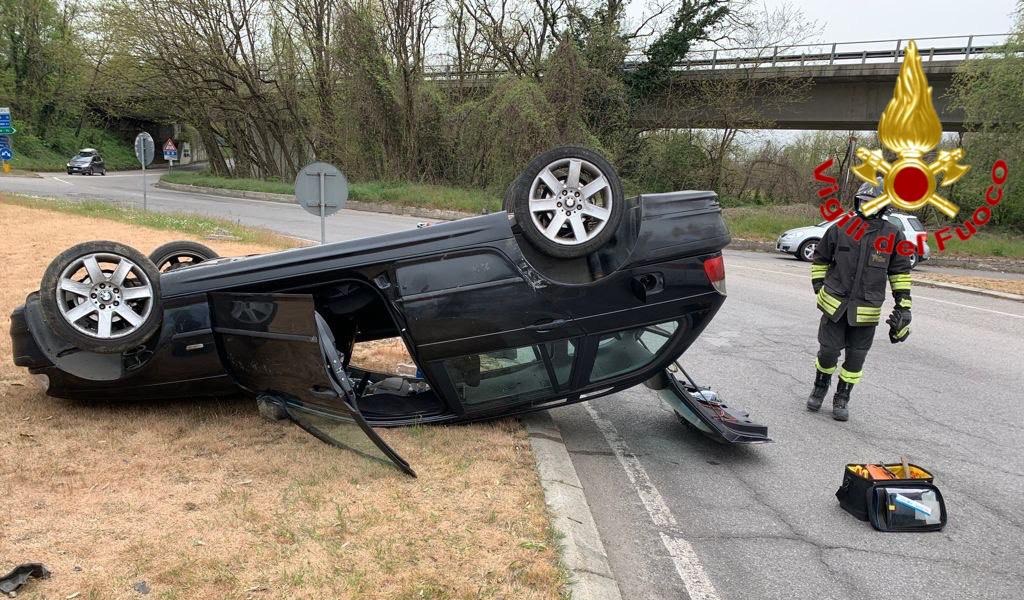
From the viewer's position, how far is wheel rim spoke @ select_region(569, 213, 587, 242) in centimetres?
418

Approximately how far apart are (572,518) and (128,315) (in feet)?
9.38

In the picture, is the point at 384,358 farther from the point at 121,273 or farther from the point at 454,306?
the point at 121,273

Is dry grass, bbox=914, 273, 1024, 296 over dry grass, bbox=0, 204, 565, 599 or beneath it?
beneath

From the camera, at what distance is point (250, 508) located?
344cm

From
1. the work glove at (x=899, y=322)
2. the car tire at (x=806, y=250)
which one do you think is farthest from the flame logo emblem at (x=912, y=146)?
the car tire at (x=806, y=250)

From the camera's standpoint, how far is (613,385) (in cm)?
462

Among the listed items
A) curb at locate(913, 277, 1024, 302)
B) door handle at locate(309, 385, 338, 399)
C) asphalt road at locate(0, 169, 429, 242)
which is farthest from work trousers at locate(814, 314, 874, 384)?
asphalt road at locate(0, 169, 429, 242)

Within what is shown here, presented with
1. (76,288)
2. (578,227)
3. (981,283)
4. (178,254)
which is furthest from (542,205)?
(981,283)

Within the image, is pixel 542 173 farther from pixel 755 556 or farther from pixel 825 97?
pixel 825 97

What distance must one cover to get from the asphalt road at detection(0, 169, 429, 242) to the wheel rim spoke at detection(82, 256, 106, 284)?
37.9 feet

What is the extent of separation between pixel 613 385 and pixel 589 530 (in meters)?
1.30

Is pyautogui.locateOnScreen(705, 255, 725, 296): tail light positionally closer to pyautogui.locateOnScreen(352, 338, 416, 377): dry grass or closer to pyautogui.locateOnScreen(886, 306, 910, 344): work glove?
pyautogui.locateOnScreen(886, 306, 910, 344): work glove

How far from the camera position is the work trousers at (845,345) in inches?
222

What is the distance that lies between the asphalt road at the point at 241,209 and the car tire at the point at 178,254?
32.3 feet
